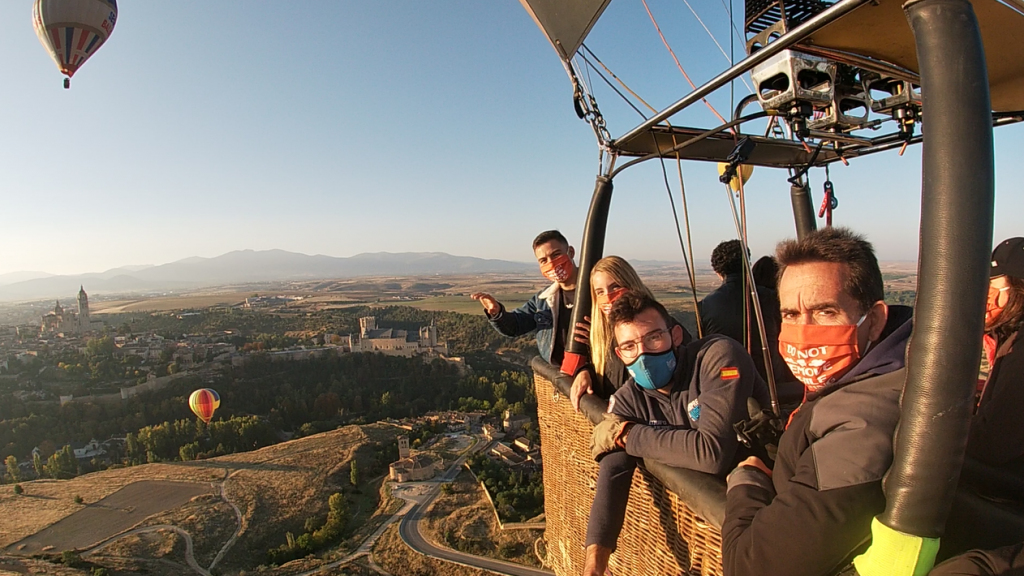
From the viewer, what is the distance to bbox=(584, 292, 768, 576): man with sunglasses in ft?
3.75

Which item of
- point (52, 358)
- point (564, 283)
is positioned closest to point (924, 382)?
point (564, 283)

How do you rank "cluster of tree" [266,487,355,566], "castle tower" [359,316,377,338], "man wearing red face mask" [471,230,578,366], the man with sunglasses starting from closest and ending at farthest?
the man with sunglasses → "man wearing red face mask" [471,230,578,366] → "cluster of tree" [266,487,355,566] → "castle tower" [359,316,377,338]

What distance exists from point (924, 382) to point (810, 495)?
0.21 metres

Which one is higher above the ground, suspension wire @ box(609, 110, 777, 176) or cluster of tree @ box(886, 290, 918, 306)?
Result: suspension wire @ box(609, 110, 777, 176)

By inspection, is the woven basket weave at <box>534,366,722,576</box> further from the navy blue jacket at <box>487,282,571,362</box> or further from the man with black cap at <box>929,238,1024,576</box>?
the man with black cap at <box>929,238,1024,576</box>

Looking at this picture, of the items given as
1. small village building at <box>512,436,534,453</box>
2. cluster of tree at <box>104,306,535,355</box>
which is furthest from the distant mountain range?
small village building at <box>512,436,534,453</box>

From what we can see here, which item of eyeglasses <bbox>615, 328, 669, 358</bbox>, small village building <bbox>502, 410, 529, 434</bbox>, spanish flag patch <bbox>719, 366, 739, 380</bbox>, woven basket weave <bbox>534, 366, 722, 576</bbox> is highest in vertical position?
eyeglasses <bbox>615, 328, 669, 358</bbox>

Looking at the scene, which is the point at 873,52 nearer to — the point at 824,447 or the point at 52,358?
the point at 824,447

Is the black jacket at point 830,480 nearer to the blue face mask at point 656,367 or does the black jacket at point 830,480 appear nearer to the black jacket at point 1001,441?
the black jacket at point 1001,441

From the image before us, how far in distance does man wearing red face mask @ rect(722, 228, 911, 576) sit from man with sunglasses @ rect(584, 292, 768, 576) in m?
0.24

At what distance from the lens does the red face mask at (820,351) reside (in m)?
0.83

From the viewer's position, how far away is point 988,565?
0.59m

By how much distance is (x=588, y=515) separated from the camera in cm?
162

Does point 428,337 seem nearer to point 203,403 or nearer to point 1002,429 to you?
point 203,403
